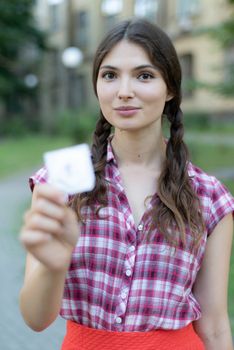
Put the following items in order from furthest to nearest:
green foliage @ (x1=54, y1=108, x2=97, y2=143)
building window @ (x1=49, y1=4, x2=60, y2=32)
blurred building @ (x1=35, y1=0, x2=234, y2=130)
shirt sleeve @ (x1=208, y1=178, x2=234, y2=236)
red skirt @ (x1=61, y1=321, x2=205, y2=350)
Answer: building window @ (x1=49, y1=4, x2=60, y2=32)
blurred building @ (x1=35, y1=0, x2=234, y2=130)
green foliage @ (x1=54, y1=108, x2=97, y2=143)
shirt sleeve @ (x1=208, y1=178, x2=234, y2=236)
red skirt @ (x1=61, y1=321, x2=205, y2=350)

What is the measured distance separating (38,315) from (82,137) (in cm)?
2287

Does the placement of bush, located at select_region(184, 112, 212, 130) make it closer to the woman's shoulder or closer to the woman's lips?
the woman's shoulder

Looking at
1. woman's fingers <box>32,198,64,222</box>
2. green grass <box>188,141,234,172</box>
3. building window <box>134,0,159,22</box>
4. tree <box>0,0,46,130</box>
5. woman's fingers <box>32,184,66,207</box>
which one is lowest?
woman's fingers <box>32,198,64,222</box>

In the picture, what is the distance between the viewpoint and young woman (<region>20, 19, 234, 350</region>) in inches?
64.0

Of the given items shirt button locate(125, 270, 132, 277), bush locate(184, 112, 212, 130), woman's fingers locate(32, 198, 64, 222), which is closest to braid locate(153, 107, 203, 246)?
shirt button locate(125, 270, 132, 277)

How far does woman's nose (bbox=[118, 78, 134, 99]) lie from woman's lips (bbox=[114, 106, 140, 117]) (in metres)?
0.03

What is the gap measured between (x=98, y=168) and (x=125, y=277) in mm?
334

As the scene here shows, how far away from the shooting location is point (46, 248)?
1220mm

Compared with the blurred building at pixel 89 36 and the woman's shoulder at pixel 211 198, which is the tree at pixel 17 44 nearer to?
the blurred building at pixel 89 36

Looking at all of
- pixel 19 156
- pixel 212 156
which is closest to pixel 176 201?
pixel 212 156

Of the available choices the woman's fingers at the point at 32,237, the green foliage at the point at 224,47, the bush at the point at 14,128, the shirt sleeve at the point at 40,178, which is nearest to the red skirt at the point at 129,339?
the shirt sleeve at the point at 40,178

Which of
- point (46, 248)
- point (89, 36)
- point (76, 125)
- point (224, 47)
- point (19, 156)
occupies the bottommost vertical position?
point (46, 248)

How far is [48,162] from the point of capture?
47.1 inches

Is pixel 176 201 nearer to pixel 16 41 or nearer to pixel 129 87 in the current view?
pixel 129 87
